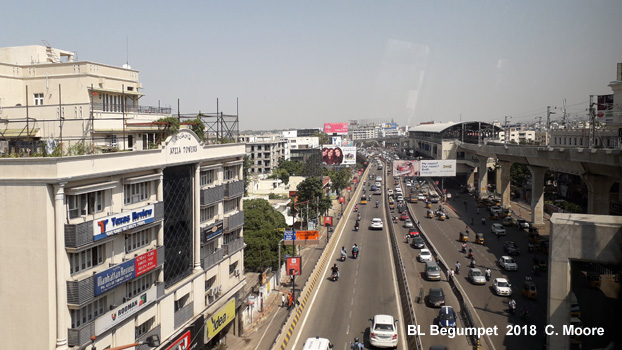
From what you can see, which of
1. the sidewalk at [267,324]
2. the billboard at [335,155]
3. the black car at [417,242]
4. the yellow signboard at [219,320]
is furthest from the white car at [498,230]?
the billboard at [335,155]

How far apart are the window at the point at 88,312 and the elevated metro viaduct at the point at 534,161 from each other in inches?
998

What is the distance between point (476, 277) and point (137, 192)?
19314 millimetres

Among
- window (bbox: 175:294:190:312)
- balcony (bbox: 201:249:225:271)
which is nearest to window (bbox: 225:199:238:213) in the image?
balcony (bbox: 201:249:225:271)

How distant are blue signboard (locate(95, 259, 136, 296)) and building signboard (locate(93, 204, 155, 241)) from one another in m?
1.03

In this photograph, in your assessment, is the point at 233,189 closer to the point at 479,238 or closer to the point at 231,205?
the point at 231,205

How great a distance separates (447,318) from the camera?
20.8 meters

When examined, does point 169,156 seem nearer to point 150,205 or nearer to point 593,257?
point 150,205

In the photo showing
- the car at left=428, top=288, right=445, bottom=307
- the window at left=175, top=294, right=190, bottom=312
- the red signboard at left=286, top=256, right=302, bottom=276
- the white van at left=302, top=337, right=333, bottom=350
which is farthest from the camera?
the red signboard at left=286, top=256, right=302, bottom=276

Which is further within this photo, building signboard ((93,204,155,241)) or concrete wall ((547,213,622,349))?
concrete wall ((547,213,622,349))

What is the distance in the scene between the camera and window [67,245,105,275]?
1301 centimetres

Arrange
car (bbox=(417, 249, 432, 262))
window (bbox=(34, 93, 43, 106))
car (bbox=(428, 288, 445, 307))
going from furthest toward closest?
car (bbox=(417, 249, 432, 262)) < car (bbox=(428, 288, 445, 307)) < window (bbox=(34, 93, 43, 106))

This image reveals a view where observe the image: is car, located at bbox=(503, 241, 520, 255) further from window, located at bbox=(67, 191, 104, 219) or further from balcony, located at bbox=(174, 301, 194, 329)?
window, located at bbox=(67, 191, 104, 219)

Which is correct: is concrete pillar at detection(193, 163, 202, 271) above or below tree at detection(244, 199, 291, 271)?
above

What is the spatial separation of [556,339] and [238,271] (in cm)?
1402
